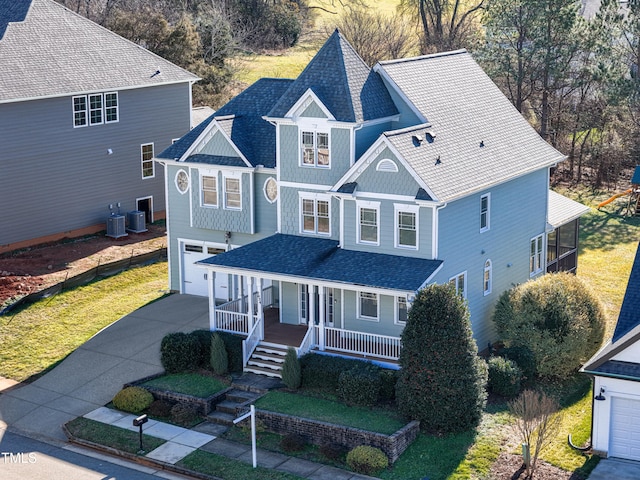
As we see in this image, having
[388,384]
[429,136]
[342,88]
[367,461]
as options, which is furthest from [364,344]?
[342,88]

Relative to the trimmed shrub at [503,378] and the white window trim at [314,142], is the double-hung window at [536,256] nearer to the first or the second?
the trimmed shrub at [503,378]

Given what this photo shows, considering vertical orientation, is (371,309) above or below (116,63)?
below

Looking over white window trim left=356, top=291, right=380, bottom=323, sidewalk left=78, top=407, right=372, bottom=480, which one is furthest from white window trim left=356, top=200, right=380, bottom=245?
sidewalk left=78, top=407, right=372, bottom=480

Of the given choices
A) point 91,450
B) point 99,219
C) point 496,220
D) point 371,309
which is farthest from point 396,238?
point 99,219

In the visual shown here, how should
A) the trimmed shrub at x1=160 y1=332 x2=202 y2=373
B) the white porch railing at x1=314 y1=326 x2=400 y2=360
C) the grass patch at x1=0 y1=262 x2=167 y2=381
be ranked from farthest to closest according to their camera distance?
the grass patch at x1=0 y1=262 x2=167 y2=381, the trimmed shrub at x1=160 y1=332 x2=202 y2=373, the white porch railing at x1=314 y1=326 x2=400 y2=360

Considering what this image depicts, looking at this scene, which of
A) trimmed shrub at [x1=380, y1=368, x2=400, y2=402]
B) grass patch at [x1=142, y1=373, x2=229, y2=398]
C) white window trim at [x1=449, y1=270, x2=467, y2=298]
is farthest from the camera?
white window trim at [x1=449, y1=270, x2=467, y2=298]

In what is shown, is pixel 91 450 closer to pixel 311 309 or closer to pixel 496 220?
pixel 311 309

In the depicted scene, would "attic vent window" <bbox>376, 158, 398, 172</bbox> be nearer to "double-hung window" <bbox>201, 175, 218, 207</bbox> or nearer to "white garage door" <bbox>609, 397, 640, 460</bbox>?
"double-hung window" <bbox>201, 175, 218, 207</bbox>
